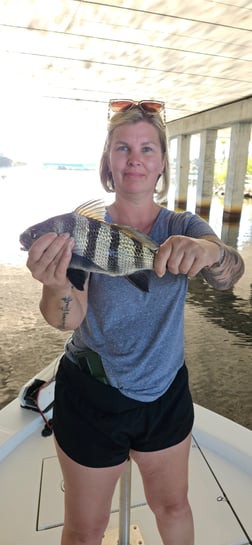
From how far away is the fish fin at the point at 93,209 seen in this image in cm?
153

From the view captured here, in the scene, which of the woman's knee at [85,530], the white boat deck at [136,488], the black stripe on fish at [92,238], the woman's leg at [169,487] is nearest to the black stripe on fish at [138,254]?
the black stripe on fish at [92,238]

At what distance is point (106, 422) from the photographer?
149 centimetres

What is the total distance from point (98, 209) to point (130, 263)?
0.30 metres

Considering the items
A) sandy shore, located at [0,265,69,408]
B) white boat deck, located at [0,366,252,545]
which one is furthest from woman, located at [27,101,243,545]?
sandy shore, located at [0,265,69,408]

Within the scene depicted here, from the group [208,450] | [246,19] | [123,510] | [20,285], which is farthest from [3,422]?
[246,19]

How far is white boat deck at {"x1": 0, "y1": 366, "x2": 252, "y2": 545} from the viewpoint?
217cm

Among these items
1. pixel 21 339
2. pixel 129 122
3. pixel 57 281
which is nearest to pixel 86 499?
pixel 57 281

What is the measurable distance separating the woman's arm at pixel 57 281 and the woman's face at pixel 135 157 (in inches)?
13.5

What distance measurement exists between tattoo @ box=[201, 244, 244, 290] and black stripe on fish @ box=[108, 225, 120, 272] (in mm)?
347

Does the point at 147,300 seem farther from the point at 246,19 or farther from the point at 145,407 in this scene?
the point at 246,19

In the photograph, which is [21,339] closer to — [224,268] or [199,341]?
[199,341]

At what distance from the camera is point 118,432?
149cm

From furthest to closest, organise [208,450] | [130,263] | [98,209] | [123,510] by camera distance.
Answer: [208,450] < [123,510] < [98,209] < [130,263]

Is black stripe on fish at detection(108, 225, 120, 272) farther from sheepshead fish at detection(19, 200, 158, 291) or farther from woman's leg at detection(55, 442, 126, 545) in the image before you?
woman's leg at detection(55, 442, 126, 545)
